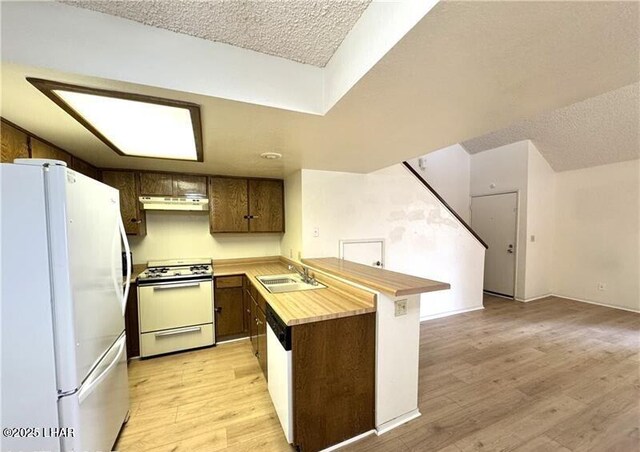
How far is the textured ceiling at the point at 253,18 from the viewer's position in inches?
39.6

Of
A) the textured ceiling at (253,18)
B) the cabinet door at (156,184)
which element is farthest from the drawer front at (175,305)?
the textured ceiling at (253,18)

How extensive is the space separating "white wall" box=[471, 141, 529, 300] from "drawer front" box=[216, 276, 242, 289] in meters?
4.90

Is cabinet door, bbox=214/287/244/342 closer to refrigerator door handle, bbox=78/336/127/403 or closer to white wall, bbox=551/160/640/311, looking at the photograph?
refrigerator door handle, bbox=78/336/127/403

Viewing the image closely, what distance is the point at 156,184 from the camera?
303 centimetres

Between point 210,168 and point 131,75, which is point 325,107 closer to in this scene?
point 131,75

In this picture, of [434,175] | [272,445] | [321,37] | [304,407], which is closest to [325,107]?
[321,37]

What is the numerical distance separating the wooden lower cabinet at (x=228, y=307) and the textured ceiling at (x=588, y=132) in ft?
14.7

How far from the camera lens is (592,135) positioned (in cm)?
383

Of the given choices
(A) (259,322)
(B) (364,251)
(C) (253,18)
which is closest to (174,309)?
(A) (259,322)

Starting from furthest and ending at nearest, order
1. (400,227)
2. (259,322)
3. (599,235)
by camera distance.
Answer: (599,235) → (400,227) → (259,322)

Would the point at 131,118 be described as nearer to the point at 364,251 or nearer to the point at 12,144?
the point at 12,144

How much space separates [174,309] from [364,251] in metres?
2.33

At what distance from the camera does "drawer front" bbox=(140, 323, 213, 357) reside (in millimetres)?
2656

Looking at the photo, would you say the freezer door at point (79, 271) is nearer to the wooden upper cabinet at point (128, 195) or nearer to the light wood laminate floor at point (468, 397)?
the light wood laminate floor at point (468, 397)
